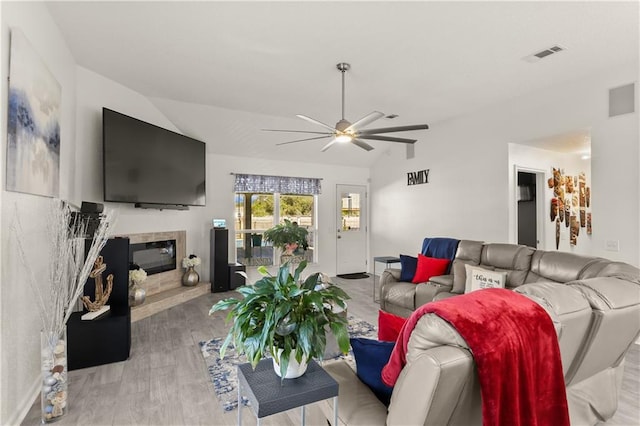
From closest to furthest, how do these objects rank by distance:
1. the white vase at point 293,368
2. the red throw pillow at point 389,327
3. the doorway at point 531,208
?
the white vase at point 293,368 < the red throw pillow at point 389,327 < the doorway at point 531,208

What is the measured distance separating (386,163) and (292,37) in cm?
431

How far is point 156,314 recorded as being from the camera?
4.24 meters

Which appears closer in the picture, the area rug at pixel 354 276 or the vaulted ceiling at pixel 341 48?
the vaulted ceiling at pixel 341 48

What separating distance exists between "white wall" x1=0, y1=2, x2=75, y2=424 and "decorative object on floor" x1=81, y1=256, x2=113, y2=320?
1.30 feet

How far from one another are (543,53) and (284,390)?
3652mm

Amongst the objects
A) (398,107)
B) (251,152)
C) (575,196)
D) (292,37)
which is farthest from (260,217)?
(575,196)

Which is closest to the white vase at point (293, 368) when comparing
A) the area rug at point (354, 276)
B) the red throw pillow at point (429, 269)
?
the red throw pillow at point (429, 269)

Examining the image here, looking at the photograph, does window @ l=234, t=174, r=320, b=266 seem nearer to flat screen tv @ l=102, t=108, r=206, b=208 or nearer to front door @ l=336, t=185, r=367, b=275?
front door @ l=336, t=185, r=367, b=275

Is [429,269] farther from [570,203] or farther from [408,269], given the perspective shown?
[570,203]

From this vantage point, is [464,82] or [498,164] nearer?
[464,82]

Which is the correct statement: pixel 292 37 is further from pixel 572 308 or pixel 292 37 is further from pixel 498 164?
pixel 498 164

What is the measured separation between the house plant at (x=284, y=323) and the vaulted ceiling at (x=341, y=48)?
2.09 meters

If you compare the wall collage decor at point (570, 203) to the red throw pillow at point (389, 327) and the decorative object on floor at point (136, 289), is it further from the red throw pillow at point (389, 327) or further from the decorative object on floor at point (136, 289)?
the decorative object on floor at point (136, 289)

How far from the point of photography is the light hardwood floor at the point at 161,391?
2.11 meters
